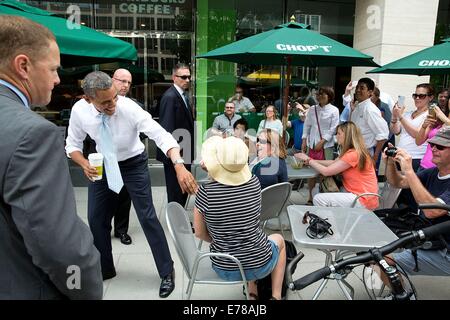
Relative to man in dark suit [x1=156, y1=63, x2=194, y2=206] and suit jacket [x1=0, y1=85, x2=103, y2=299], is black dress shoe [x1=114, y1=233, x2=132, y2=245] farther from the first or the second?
suit jacket [x1=0, y1=85, x2=103, y2=299]

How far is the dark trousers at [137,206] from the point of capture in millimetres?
3109

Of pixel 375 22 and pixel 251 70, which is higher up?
pixel 375 22

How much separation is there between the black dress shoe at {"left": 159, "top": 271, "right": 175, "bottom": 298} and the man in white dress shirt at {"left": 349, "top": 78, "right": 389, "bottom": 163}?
3543 mm

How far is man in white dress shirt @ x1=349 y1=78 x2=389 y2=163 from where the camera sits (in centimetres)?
509

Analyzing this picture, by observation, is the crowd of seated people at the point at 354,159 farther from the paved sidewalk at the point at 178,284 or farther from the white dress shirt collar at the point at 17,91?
the white dress shirt collar at the point at 17,91

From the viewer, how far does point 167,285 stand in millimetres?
3113

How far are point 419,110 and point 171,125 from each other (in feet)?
11.2

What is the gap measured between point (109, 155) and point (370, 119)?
3.73 meters

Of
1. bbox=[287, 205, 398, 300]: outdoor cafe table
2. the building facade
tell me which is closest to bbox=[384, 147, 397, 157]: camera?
bbox=[287, 205, 398, 300]: outdoor cafe table

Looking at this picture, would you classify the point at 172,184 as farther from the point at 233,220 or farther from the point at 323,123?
the point at 323,123

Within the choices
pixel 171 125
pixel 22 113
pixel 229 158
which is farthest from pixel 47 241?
pixel 171 125

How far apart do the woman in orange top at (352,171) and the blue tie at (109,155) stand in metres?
2.11

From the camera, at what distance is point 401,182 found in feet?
10.7
